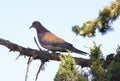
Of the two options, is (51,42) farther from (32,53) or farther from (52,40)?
(32,53)

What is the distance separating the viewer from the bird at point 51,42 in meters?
5.72

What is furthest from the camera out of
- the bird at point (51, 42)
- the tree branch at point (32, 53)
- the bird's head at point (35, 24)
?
the bird's head at point (35, 24)

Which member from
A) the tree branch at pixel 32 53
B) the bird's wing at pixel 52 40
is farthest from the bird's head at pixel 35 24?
the tree branch at pixel 32 53

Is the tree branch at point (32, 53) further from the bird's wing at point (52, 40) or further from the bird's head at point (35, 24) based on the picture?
the bird's head at point (35, 24)

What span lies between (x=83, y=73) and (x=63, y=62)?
0.22 meters

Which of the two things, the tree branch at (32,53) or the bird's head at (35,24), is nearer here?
the tree branch at (32,53)

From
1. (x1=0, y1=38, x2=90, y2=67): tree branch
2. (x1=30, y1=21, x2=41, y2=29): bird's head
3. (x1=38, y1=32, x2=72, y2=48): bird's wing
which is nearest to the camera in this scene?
(x1=0, y1=38, x2=90, y2=67): tree branch

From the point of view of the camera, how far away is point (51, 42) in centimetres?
611

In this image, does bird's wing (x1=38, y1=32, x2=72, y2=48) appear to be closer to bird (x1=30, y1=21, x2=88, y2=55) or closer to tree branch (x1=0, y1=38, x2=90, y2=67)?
bird (x1=30, y1=21, x2=88, y2=55)

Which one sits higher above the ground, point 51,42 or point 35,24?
point 35,24

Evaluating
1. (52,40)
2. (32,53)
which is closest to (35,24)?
(52,40)

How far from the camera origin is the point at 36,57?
4.80m

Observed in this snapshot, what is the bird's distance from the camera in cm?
572

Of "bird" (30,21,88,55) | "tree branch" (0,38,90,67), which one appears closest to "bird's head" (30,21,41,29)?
"bird" (30,21,88,55)
